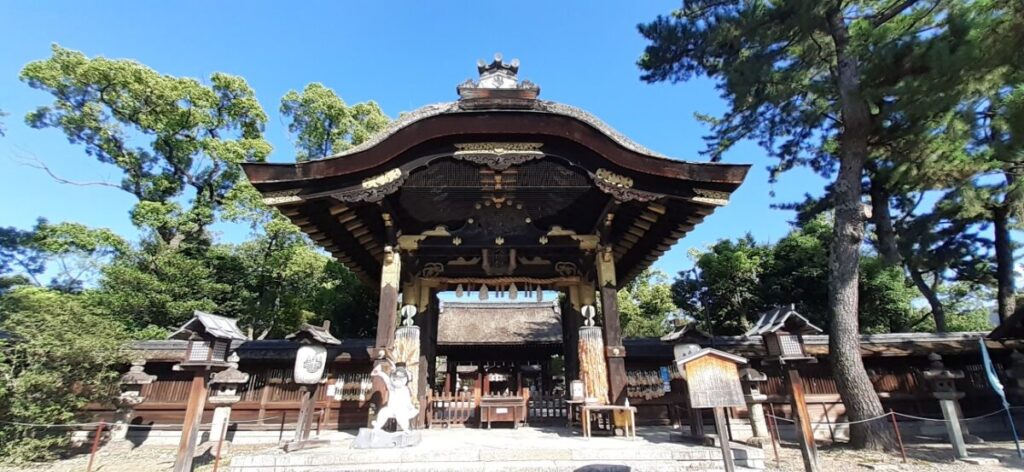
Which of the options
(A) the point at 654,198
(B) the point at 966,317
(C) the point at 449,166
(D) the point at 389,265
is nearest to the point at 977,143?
(A) the point at 654,198

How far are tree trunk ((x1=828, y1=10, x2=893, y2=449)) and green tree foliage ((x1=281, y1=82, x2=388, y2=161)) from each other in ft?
71.8

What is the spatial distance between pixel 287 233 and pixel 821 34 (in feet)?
72.2

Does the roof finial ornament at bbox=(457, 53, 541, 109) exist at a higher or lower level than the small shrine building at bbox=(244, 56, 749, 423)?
higher

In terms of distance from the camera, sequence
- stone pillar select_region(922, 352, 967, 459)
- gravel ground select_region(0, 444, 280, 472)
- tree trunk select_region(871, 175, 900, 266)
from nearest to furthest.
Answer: stone pillar select_region(922, 352, 967, 459) < gravel ground select_region(0, 444, 280, 472) < tree trunk select_region(871, 175, 900, 266)

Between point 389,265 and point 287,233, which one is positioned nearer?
point 389,265

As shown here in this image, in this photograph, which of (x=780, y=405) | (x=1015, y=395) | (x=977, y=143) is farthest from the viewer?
(x=977, y=143)

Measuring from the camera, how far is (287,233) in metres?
21.2

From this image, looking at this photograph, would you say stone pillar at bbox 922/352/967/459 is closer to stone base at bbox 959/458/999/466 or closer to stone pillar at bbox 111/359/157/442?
stone base at bbox 959/458/999/466

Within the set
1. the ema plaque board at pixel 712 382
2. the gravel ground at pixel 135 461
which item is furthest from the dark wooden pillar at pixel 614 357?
the gravel ground at pixel 135 461

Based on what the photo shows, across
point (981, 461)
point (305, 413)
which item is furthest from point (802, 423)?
point (305, 413)

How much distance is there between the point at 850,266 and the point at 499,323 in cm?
1450

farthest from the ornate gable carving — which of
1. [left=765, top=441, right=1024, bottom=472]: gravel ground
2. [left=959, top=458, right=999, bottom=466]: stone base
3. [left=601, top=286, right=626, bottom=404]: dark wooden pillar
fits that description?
[left=959, top=458, right=999, bottom=466]: stone base

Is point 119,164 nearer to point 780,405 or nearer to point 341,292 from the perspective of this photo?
point 341,292

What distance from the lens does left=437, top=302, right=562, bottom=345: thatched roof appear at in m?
18.9
